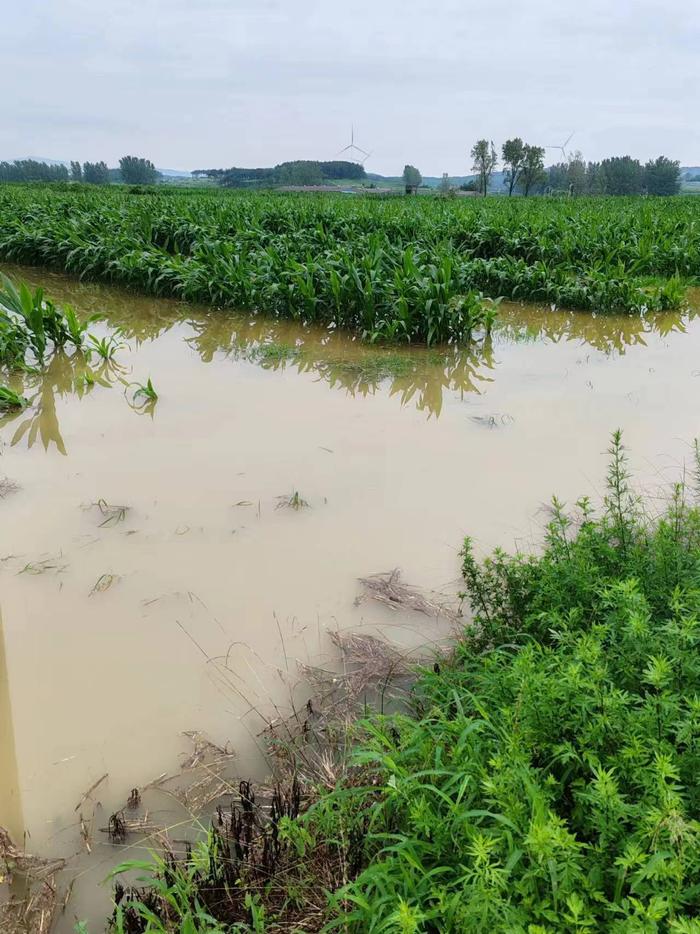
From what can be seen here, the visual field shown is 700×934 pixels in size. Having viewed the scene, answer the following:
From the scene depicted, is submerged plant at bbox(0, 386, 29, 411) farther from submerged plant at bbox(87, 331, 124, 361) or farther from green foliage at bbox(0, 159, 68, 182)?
green foliage at bbox(0, 159, 68, 182)

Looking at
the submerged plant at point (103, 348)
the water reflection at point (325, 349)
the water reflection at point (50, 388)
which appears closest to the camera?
the water reflection at point (50, 388)

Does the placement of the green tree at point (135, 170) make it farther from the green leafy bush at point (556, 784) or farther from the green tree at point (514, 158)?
the green leafy bush at point (556, 784)

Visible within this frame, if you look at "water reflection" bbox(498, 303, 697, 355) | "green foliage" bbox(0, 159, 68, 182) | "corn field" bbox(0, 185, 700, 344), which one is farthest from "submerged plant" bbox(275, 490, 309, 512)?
"green foliage" bbox(0, 159, 68, 182)

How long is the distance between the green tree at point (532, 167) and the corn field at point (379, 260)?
63073 millimetres

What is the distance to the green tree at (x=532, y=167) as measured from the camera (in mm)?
68625

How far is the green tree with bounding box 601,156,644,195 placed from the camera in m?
72.6

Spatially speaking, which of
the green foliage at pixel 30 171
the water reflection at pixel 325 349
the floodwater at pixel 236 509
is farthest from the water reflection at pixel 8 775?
the green foliage at pixel 30 171

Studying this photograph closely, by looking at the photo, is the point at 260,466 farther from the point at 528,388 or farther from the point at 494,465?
the point at 528,388

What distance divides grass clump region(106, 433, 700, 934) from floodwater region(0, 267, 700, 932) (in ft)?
1.68

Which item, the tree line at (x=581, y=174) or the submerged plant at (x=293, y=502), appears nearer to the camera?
the submerged plant at (x=293, y=502)

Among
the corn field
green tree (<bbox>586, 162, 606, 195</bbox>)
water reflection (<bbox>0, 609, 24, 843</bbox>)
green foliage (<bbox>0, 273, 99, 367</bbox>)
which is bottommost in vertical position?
water reflection (<bbox>0, 609, 24, 843</bbox>)

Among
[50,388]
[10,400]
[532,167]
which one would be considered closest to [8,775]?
[10,400]

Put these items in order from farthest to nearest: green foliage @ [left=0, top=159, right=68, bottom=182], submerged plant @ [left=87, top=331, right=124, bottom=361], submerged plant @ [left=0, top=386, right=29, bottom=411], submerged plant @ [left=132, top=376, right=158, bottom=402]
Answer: green foliage @ [left=0, top=159, right=68, bottom=182]
submerged plant @ [left=87, top=331, right=124, bottom=361]
submerged plant @ [left=132, top=376, right=158, bottom=402]
submerged plant @ [left=0, top=386, right=29, bottom=411]

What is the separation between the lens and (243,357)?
6195mm
